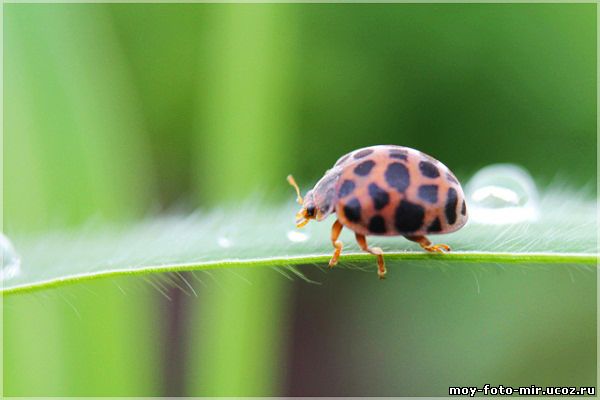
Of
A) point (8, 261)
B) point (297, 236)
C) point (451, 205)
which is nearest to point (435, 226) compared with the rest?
point (451, 205)

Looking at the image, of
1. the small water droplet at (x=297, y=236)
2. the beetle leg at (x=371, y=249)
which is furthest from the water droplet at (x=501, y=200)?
the small water droplet at (x=297, y=236)

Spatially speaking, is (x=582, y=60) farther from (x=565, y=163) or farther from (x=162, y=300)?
(x=162, y=300)

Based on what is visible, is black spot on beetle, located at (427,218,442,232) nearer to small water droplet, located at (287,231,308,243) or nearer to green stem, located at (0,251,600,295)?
small water droplet, located at (287,231,308,243)

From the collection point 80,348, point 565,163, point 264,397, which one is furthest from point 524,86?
point 80,348

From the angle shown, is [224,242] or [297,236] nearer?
[224,242]

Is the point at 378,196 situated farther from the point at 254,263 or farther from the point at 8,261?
the point at 8,261

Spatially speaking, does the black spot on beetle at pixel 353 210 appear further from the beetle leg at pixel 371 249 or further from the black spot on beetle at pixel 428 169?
the black spot on beetle at pixel 428 169

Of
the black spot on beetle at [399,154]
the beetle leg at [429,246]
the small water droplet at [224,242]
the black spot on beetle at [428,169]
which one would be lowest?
the small water droplet at [224,242]
